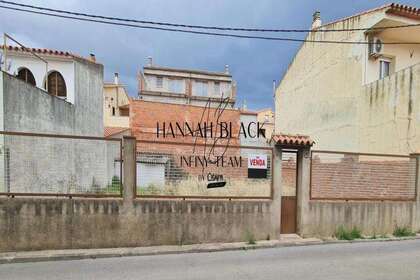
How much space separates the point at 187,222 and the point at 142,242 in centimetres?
107

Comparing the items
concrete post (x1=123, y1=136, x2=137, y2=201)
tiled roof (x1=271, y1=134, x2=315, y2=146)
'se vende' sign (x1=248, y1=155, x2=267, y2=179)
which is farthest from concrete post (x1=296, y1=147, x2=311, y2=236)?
concrete post (x1=123, y1=136, x2=137, y2=201)

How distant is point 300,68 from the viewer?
19531mm

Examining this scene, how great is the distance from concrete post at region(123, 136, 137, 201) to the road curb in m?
1.14

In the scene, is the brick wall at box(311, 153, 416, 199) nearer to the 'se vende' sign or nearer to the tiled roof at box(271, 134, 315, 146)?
the tiled roof at box(271, 134, 315, 146)

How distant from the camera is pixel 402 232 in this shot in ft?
26.9

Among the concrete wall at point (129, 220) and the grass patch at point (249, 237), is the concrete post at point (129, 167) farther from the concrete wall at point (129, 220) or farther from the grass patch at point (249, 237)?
the grass patch at point (249, 237)

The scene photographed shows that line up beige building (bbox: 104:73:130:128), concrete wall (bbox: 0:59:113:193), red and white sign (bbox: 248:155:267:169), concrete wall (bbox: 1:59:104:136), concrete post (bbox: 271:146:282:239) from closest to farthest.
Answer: concrete wall (bbox: 0:59:113:193) → concrete post (bbox: 271:146:282:239) → red and white sign (bbox: 248:155:267:169) → concrete wall (bbox: 1:59:104:136) → beige building (bbox: 104:73:130:128)

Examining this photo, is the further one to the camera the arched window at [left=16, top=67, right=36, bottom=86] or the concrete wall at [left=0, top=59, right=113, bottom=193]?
the arched window at [left=16, top=67, right=36, bottom=86]

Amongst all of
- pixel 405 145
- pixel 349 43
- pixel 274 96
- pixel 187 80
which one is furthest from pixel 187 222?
pixel 187 80

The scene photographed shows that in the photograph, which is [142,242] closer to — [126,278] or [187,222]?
[187,222]

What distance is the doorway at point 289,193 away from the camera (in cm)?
770

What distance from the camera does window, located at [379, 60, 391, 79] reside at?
14398mm

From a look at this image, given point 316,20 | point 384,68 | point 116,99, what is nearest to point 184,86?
point 116,99

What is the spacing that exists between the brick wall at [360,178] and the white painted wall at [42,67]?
10.8 meters
